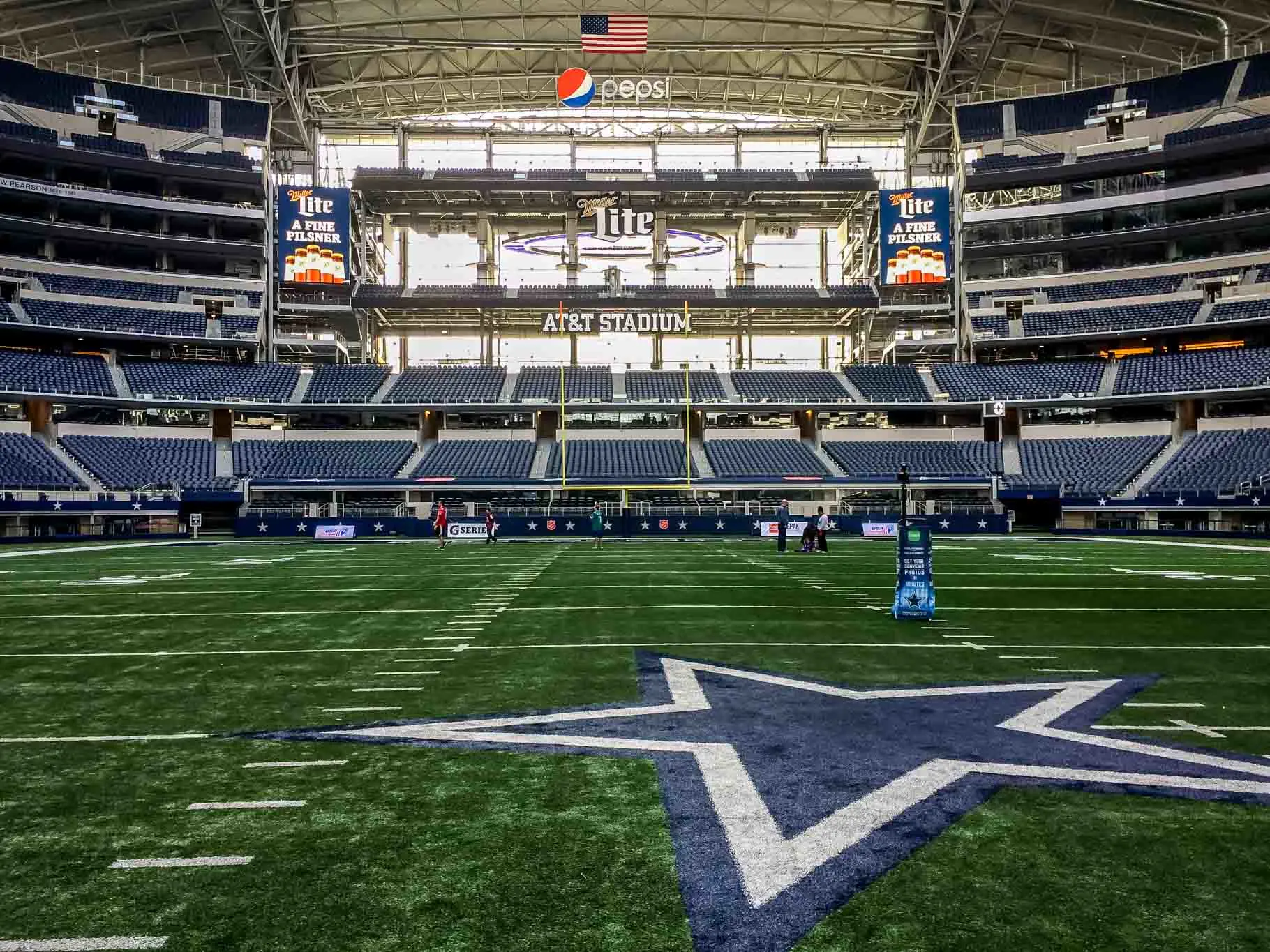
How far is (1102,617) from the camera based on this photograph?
11406 millimetres

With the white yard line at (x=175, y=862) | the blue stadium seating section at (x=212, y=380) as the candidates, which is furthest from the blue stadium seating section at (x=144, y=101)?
the white yard line at (x=175, y=862)

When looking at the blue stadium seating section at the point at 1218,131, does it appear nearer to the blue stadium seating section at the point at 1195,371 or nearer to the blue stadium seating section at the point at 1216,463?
the blue stadium seating section at the point at 1195,371

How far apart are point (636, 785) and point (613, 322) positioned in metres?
44.7

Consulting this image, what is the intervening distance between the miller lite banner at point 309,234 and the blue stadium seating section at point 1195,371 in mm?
42916

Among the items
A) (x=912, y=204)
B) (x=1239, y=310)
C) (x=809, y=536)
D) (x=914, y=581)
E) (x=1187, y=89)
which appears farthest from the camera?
(x=912, y=204)

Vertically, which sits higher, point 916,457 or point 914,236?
point 914,236

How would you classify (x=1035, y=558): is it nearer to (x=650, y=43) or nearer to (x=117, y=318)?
(x=650, y=43)

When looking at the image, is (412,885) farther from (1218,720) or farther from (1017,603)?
(1017,603)

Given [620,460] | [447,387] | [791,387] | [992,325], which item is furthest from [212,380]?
[992,325]

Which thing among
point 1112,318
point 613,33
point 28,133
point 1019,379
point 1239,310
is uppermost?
point 613,33

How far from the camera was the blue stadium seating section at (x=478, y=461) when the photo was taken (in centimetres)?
4228

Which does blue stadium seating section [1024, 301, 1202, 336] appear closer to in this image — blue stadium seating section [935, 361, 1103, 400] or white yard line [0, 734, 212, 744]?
blue stadium seating section [935, 361, 1103, 400]

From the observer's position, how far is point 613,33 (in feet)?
126

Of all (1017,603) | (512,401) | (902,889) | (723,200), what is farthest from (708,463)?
(902,889)
